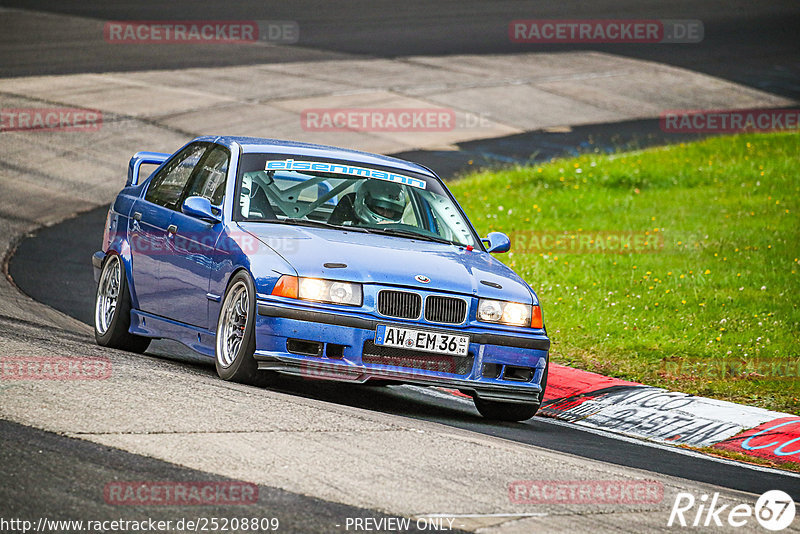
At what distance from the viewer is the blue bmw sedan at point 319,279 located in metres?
7.63

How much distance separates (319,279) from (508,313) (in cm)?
124

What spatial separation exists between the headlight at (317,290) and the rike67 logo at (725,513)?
2361 millimetres

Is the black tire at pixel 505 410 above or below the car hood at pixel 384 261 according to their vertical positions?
below

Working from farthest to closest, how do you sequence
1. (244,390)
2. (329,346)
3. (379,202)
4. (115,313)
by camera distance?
(115,313) → (379,202) → (329,346) → (244,390)

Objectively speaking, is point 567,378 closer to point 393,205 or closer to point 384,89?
point 393,205

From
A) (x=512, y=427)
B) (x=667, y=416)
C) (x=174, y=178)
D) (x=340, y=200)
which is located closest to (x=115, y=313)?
(x=174, y=178)

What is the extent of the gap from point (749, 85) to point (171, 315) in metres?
26.1

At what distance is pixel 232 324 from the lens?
26.2 feet

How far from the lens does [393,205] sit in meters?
9.03

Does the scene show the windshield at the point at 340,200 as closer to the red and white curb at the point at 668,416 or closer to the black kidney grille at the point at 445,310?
the black kidney grille at the point at 445,310

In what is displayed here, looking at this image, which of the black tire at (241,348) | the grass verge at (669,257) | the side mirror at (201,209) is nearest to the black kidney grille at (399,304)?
the black tire at (241,348)

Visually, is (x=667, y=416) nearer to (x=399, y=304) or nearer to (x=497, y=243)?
(x=497, y=243)

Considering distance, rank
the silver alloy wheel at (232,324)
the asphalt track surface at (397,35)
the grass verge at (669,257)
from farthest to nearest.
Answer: the asphalt track surface at (397,35)
the grass verge at (669,257)
the silver alloy wheel at (232,324)

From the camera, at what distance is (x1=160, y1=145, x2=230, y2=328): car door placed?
8398 mm
